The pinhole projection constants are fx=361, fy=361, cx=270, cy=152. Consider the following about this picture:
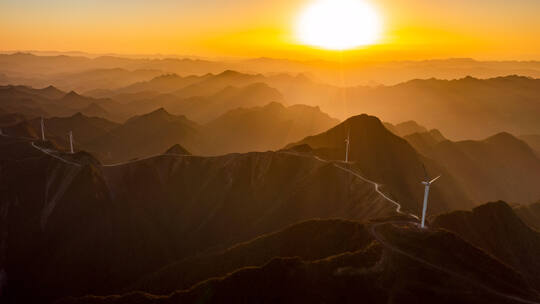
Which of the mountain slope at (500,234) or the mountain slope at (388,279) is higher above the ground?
the mountain slope at (388,279)

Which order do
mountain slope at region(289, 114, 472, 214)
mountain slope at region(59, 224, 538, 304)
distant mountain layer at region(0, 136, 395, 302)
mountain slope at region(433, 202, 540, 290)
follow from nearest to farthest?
mountain slope at region(59, 224, 538, 304), mountain slope at region(433, 202, 540, 290), distant mountain layer at region(0, 136, 395, 302), mountain slope at region(289, 114, 472, 214)

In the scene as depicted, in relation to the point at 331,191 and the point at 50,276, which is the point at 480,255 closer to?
the point at 331,191

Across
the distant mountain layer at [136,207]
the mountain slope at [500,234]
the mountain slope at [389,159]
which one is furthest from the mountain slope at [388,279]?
the mountain slope at [389,159]

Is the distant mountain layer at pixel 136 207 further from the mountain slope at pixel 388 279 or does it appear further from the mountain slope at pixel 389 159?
the mountain slope at pixel 388 279

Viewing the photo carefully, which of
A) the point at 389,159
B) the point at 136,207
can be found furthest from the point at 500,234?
the point at 136,207

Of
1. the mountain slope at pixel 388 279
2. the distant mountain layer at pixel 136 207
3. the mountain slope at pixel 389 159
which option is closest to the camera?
the mountain slope at pixel 388 279

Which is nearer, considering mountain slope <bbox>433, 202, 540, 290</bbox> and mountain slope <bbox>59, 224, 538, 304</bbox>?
mountain slope <bbox>59, 224, 538, 304</bbox>

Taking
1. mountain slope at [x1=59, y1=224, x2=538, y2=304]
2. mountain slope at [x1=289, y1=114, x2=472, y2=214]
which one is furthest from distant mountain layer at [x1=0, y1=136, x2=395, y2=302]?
mountain slope at [x1=59, y1=224, x2=538, y2=304]

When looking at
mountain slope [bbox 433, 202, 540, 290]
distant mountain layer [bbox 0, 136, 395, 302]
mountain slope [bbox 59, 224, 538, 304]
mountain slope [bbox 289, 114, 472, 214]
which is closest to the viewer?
mountain slope [bbox 59, 224, 538, 304]

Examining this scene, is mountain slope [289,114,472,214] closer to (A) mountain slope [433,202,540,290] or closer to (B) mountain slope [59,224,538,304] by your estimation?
(A) mountain slope [433,202,540,290]

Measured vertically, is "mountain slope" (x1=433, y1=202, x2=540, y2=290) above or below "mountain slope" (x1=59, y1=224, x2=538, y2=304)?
below

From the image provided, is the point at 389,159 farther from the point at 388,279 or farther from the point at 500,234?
the point at 388,279
